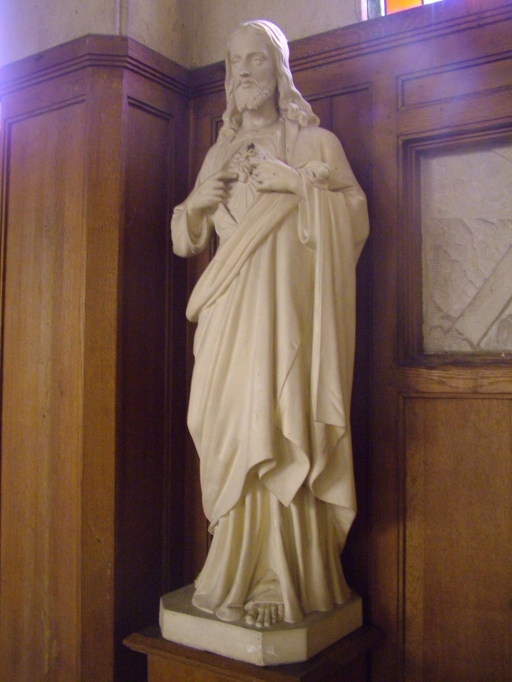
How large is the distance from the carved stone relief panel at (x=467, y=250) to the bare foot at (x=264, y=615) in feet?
3.42

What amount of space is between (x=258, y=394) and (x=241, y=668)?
0.78m

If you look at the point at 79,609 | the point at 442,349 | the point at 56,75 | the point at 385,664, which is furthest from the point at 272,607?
the point at 56,75

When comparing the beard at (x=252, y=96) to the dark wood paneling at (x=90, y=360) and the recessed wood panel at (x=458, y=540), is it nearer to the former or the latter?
the dark wood paneling at (x=90, y=360)

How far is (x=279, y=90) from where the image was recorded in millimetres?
2373

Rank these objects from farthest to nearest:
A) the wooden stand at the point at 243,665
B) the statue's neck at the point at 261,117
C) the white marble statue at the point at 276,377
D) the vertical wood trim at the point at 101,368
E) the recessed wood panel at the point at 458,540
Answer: the vertical wood trim at the point at 101,368 < the statue's neck at the point at 261,117 < the recessed wood panel at the point at 458,540 < the white marble statue at the point at 276,377 < the wooden stand at the point at 243,665

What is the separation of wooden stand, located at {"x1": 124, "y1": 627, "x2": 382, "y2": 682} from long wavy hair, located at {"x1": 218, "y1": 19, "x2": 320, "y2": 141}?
168cm

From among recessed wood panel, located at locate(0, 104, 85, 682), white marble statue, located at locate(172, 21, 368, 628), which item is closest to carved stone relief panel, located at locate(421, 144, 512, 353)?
white marble statue, located at locate(172, 21, 368, 628)

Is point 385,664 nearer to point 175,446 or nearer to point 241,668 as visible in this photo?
point 241,668

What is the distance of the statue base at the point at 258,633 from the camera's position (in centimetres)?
201

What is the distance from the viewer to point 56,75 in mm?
2832

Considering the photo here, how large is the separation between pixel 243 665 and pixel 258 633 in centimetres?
11

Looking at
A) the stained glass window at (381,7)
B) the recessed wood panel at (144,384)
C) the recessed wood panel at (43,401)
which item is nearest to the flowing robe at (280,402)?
the recessed wood panel at (144,384)

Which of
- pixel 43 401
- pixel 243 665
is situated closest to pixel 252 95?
pixel 43 401

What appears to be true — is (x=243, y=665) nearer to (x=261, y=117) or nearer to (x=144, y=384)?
(x=144, y=384)
